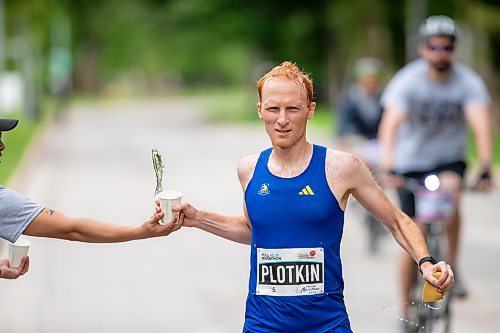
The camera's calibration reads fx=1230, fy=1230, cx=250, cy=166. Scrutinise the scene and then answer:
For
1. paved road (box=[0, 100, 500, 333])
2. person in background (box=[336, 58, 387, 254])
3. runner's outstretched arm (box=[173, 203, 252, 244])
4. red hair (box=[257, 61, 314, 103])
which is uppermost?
person in background (box=[336, 58, 387, 254])

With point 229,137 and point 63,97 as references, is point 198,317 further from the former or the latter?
point 63,97

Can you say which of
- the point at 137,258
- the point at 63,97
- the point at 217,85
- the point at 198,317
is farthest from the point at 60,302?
the point at 217,85

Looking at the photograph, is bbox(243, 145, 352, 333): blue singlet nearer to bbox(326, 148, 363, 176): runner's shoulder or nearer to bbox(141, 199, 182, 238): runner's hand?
bbox(326, 148, 363, 176): runner's shoulder

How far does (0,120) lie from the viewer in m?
4.68

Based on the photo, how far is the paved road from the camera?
865 cm

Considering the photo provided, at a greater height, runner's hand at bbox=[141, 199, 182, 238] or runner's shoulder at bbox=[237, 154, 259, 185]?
runner's shoulder at bbox=[237, 154, 259, 185]

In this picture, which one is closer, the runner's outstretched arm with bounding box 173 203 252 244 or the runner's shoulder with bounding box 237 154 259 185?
the runner's shoulder with bounding box 237 154 259 185

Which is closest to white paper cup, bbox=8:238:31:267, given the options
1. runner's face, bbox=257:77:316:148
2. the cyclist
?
runner's face, bbox=257:77:316:148

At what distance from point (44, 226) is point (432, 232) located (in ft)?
11.7

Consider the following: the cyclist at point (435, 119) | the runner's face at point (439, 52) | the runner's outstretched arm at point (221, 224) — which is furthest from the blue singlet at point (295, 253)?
the runner's face at point (439, 52)

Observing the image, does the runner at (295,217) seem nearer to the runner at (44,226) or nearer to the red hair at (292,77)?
the red hair at (292,77)

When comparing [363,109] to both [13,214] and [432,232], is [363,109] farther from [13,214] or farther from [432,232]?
[13,214]

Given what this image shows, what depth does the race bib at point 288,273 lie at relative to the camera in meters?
4.47

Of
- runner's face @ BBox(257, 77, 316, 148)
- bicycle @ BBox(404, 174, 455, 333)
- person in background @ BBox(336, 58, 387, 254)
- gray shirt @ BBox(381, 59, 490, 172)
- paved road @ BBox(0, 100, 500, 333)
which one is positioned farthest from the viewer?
person in background @ BBox(336, 58, 387, 254)
